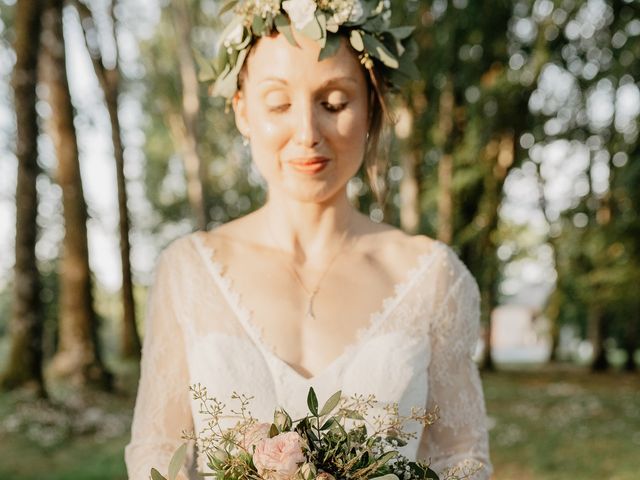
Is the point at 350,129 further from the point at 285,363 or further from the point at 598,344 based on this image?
the point at 598,344

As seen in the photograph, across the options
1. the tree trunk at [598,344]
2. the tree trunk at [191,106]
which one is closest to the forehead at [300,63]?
the tree trunk at [191,106]

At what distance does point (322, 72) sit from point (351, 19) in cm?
23

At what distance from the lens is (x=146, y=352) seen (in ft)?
7.54

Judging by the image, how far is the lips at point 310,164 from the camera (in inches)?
87.0

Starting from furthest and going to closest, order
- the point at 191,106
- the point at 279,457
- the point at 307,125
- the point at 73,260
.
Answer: the point at 191,106, the point at 73,260, the point at 307,125, the point at 279,457

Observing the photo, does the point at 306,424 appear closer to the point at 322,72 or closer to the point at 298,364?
the point at 298,364

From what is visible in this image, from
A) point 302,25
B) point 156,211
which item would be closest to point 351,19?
point 302,25

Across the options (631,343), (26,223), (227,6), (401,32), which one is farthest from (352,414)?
(631,343)

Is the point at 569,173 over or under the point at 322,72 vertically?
over

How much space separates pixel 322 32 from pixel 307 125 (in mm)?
278

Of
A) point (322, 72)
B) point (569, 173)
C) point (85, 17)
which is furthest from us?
point (569, 173)

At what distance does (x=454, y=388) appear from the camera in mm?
2312

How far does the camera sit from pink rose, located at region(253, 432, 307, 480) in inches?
60.4

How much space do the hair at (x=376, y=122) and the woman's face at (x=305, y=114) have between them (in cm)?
6
